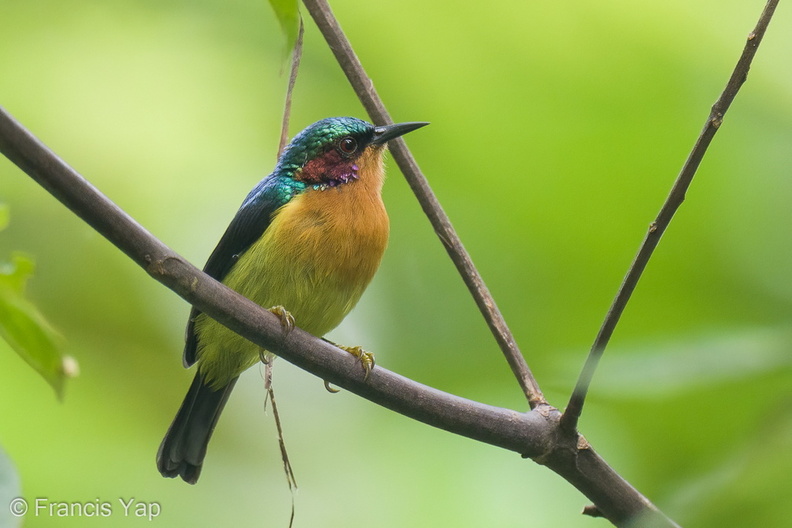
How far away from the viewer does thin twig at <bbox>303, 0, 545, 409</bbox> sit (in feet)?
8.09

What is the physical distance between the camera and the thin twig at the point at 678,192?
182 centimetres

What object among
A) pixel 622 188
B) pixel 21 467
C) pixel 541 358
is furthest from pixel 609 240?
pixel 21 467

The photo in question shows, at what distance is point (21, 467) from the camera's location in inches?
132

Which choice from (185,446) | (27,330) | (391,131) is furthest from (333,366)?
(185,446)

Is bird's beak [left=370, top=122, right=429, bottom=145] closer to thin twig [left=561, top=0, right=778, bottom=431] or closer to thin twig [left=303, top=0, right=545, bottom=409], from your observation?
thin twig [left=303, top=0, right=545, bottom=409]

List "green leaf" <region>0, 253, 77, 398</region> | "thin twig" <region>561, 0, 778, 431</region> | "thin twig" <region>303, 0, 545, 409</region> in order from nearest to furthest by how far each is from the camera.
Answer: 1. "green leaf" <region>0, 253, 77, 398</region>
2. "thin twig" <region>561, 0, 778, 431</region>
3. "thin twig" <region>303, 0, 545, 409</region>

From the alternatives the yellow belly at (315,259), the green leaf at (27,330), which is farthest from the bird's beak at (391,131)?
the green leaf at (27,330)

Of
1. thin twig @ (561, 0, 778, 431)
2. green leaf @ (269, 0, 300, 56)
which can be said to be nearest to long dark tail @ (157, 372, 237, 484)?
thin twig @ (561, 0, 778, 431)

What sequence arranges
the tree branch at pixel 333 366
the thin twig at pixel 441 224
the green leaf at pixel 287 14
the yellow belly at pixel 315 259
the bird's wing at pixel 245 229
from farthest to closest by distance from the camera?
the bird's wing at pixel 245 229, the yellow belly at pixel 315 259, the thin twig at pixel 441 224, the tree branch at pixel 333 366, the green leaf at pixel 287 14

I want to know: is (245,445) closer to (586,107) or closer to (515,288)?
(515,288)

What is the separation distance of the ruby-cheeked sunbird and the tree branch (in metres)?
0.88

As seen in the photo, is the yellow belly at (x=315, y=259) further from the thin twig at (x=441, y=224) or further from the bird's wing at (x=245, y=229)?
the thin twig at (x=441, y=224)

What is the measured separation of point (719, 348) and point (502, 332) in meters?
0.88

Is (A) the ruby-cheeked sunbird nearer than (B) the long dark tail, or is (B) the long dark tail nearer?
(A) the ruby-cheeked sunbird
